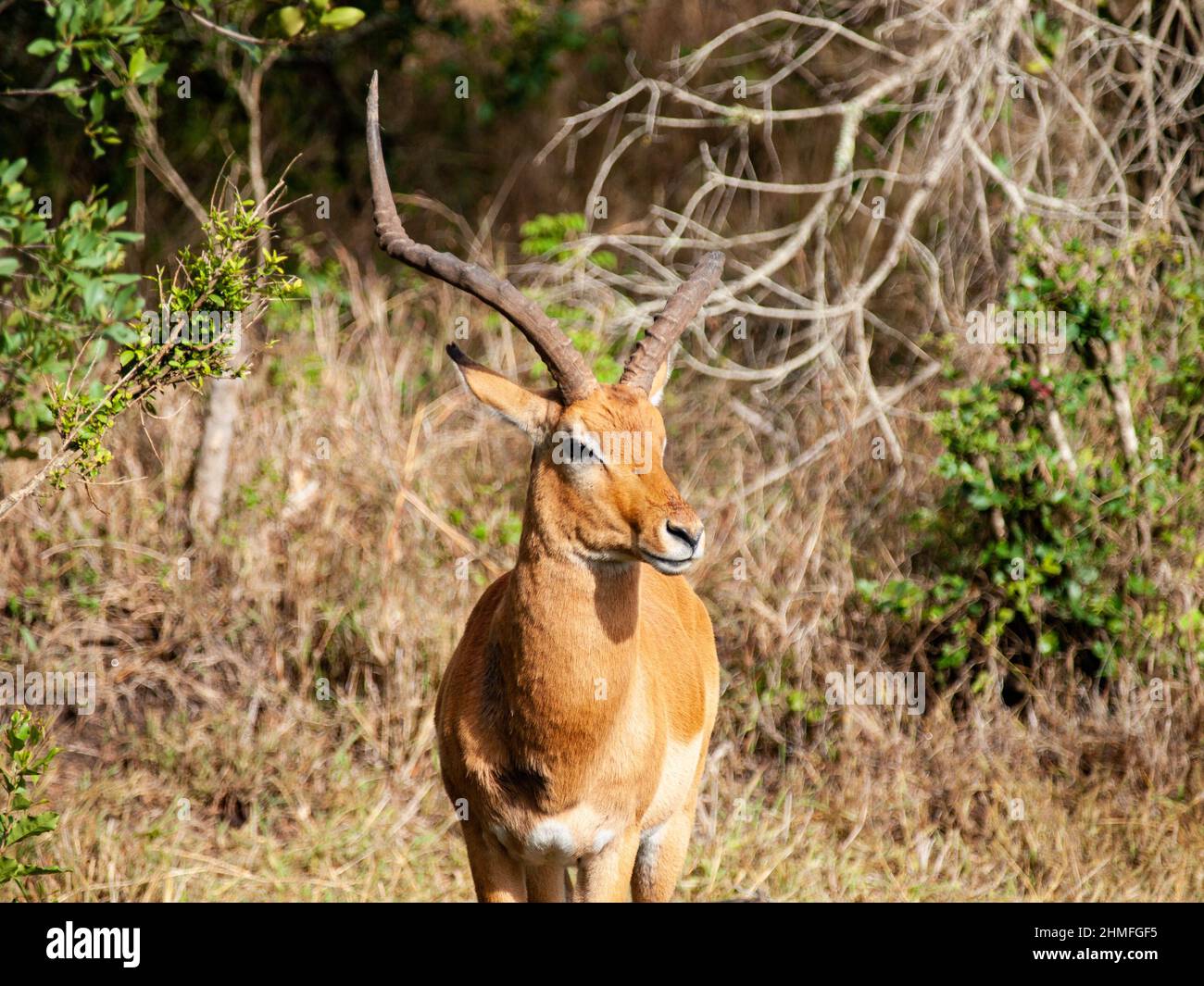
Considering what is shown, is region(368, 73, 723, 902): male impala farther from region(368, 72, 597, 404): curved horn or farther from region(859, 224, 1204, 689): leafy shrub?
region(859, 224, 1204, 689): leafy shrub

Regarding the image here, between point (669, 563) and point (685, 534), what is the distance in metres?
0.09

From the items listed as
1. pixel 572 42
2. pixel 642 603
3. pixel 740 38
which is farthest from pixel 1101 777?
pixel 740 38

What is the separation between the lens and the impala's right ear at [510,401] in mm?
4352

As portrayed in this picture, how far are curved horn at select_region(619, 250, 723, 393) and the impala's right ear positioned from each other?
0.85ft

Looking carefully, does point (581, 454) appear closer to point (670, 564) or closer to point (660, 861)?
point (670, 564)

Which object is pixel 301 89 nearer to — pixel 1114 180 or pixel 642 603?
pixel 1114 180

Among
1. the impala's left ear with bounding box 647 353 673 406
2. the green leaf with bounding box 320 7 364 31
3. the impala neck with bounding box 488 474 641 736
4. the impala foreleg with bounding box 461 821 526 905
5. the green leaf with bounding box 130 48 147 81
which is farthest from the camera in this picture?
the green leaf with bounding box 320 7 364 31

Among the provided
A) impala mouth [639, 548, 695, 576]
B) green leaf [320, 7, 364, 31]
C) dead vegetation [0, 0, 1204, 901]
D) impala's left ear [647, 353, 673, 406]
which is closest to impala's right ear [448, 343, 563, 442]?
impala's left ear [647, 353, 673, 406]

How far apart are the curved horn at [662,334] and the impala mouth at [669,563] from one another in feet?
2.26

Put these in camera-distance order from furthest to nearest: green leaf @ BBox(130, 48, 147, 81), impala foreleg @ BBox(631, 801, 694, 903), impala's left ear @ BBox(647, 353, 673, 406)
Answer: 1. green leaf @ BBox(130, 48, 147, 81)
2. impala foreleg @ BBox(631, 801, 694, 903)
3. impala's left ear @ BBox(647, 353, 673, 406)

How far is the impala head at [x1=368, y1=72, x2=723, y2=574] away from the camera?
4.04 meters

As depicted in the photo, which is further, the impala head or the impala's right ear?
the impala's right ear

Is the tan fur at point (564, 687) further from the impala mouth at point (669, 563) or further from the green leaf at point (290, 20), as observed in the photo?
the green leaf at point (290, 20)

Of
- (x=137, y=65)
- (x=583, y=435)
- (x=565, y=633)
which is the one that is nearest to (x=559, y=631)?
(x=565, y=633)
